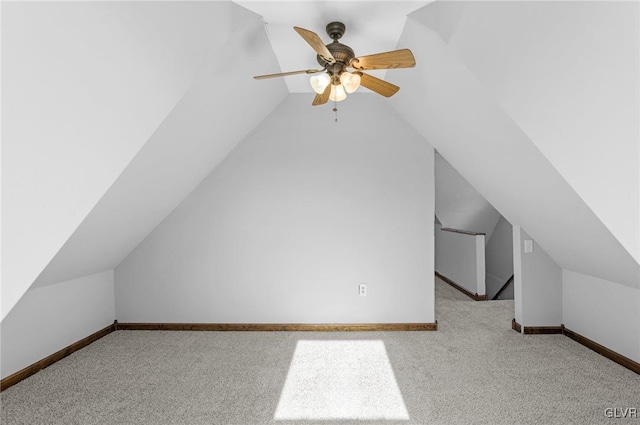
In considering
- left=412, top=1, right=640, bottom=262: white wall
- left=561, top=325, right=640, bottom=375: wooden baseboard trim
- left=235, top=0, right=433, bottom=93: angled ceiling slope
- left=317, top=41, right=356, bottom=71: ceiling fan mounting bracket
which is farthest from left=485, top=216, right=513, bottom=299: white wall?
left=317, top=41, right=356, bottom=71: ceiling fan mounting bracket

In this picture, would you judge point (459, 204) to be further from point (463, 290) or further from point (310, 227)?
point (310, 227)

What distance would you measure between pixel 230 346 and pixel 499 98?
2.73m

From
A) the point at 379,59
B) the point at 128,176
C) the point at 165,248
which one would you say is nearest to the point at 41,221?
the point at 128,176

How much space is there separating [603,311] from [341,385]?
2198 millimetres

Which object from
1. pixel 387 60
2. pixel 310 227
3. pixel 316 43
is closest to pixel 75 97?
pixel 316 43

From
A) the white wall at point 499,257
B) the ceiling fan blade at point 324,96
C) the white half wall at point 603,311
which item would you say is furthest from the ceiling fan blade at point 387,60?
the white wall at point 499,257

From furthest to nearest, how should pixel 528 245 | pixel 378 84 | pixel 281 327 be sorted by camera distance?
pixel 281 327 → pixel 528 245 → pixel 378 84

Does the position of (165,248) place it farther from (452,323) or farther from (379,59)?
(452,323)

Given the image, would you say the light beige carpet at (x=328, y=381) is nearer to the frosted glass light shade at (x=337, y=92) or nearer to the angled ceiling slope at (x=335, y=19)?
the frosted glass light shade at (x=337, y=92)

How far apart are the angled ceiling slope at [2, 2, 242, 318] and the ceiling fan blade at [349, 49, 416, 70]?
0.81 metres

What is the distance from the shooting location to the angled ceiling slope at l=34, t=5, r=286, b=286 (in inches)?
80.6

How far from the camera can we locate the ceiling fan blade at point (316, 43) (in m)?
1.53

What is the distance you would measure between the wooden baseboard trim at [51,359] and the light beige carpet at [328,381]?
56 mm

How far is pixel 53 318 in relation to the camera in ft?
8.58
